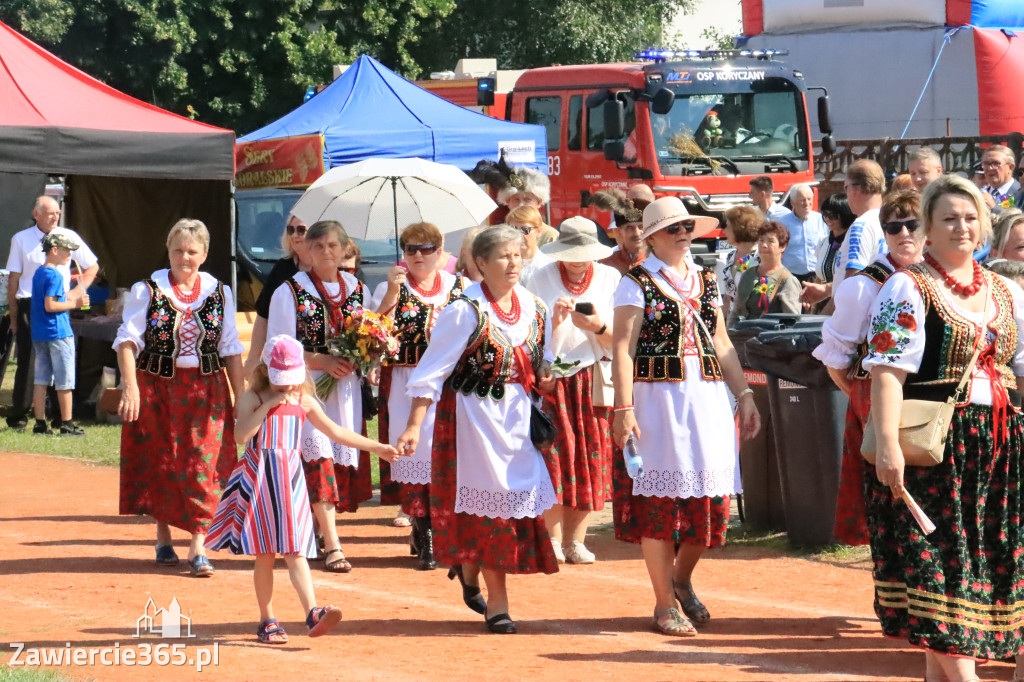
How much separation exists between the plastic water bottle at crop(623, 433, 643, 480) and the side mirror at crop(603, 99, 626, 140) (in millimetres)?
12200

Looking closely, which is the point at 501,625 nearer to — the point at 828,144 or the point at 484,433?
the point at 484,433

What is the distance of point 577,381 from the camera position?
8.23m

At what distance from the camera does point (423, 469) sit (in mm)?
8109

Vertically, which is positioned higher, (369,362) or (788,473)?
(369,362)

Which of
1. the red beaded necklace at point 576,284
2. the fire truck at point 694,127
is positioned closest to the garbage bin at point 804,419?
the red beaded necklace at point 576,284

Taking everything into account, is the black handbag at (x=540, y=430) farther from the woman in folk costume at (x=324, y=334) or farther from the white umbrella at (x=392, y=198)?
the white umbrella at (x=392, y=198)

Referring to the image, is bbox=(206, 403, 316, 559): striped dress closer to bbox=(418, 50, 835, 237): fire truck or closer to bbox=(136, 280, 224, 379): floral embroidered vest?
bbox=(136, 280, 224, 379): floral embroidered vest

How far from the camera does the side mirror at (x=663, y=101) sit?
59.3ft

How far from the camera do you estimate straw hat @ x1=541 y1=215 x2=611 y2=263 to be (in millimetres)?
8102

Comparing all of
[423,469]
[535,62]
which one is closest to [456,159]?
[423,469]

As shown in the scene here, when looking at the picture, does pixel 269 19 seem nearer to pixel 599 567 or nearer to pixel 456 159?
pixel 456 159

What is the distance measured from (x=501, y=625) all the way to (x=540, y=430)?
895 mm

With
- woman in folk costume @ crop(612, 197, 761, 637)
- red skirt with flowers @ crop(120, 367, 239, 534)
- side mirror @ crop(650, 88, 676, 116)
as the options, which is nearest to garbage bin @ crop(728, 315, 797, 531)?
woman in folk costume @ crop(612, 197, 761, 637)

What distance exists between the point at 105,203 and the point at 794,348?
10440 mm
